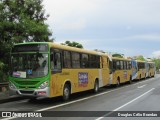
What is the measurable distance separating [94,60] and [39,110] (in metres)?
9.48

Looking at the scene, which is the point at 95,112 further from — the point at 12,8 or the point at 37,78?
the point at 12,8

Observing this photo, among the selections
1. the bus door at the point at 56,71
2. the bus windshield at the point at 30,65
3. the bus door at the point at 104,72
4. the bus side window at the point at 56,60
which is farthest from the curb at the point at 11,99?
the bus door at the point at 104,72

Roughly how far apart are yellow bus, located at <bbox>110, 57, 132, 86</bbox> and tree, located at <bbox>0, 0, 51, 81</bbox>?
6.83m

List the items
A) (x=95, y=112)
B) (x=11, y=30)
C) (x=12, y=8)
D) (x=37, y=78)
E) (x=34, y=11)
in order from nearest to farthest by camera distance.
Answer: (x=95, y=112), (x=37, y=78), (x=11, y=30), (x=12, y=8), (x=34, y=11)

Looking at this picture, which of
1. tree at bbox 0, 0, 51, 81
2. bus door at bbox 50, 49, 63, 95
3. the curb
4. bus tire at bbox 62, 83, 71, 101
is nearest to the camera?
bus door at bbox 50, 49, 63, 95

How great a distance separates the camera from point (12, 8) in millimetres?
22438

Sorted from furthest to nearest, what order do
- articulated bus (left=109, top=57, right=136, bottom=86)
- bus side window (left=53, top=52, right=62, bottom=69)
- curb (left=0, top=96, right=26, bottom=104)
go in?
articulated bus (left=109, top=57, right=136, bottom=86) < curb (left=0, top=96, right=26, bottom=104) < bus side window (left=53, top=52, right=62, bottom=69)

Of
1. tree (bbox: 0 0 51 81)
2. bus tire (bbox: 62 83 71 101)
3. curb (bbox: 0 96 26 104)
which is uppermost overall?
tree (bbox: 0 0 51 81)

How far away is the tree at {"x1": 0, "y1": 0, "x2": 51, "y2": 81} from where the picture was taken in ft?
66.7

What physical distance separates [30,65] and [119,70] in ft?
54.2

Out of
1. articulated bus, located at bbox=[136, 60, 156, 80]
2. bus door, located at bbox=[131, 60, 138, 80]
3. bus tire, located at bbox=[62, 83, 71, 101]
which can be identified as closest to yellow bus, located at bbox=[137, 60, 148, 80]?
articulated bus, located at bbox=[136, 60, 156, 80]

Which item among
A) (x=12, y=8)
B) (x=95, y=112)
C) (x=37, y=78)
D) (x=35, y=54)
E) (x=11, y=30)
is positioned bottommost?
(x=95, y=112)

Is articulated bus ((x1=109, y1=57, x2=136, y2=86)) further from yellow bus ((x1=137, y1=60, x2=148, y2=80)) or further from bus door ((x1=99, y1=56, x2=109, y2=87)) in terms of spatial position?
yellow bus ((x1=137, y1=60, x2=148, y2=80))

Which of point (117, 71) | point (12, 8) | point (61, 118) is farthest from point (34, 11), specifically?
point (61, 118)
